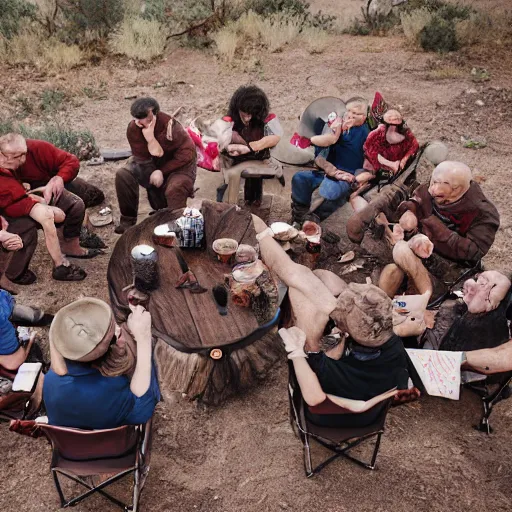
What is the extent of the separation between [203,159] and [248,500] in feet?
10.4

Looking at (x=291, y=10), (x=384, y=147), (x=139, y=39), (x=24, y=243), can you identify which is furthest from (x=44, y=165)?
(x=291, y=10)

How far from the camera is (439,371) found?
301 cm

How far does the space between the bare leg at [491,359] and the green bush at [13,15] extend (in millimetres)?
9537

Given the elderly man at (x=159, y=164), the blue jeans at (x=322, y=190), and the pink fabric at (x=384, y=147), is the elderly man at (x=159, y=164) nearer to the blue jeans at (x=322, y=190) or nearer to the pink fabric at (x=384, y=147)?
the blue jeans at (x=322, y=190)

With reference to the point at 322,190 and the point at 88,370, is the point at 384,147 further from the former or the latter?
the point at 88,370

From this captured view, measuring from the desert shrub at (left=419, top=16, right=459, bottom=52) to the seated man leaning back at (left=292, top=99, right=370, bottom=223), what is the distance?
18.6 ft

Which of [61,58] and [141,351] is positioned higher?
[61,58]

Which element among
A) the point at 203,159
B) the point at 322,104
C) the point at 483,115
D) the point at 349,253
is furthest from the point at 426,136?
the point at 203,159

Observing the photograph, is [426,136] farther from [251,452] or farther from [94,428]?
[94,428]

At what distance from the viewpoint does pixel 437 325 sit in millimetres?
3357

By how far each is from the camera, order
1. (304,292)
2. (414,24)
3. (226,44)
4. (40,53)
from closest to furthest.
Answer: (304,292) → (40,53) → (226,44) → (414,24)

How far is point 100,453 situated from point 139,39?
28.0 feet

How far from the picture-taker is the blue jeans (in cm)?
490

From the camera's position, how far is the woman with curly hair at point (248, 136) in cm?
489
